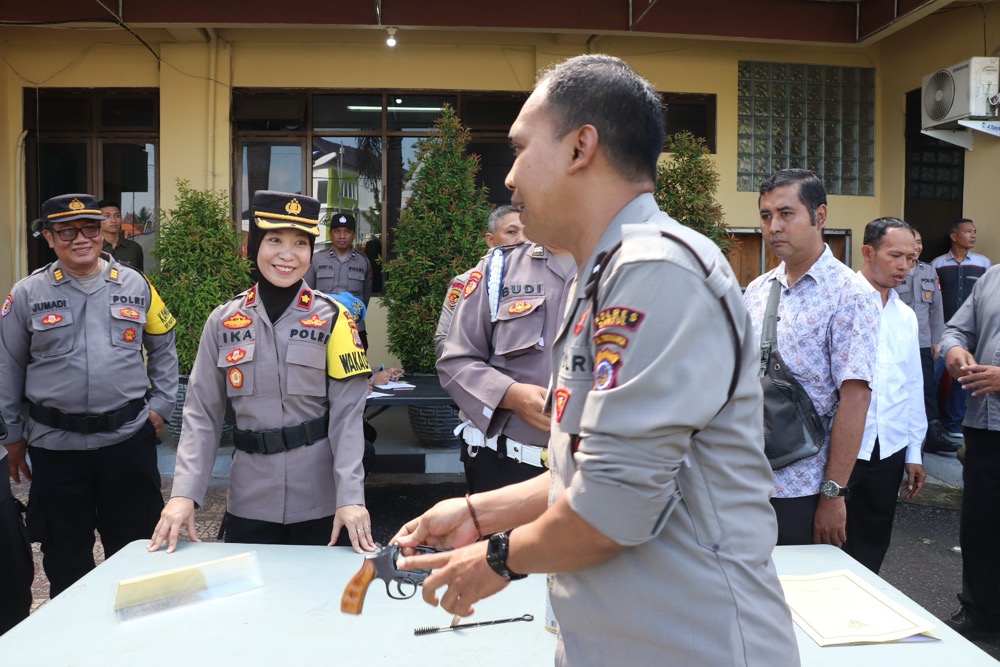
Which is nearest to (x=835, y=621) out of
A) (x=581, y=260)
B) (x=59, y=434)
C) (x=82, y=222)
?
(x=581, y=260)

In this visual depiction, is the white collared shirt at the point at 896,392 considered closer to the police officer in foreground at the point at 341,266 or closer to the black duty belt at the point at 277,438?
the black duty belt at the point at 277,438

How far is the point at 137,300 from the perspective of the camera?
3.83 meters

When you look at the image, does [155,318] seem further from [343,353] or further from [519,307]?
[519,307]

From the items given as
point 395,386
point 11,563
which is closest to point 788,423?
point 11,563

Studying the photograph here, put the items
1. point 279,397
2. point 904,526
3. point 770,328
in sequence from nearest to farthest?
1. point 279,397
2. point 770,328
3. point 904,526

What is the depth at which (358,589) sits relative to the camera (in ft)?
6.06

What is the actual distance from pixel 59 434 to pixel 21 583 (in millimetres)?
790

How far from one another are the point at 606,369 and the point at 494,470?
190 centimetres

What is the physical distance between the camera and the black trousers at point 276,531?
2.84 m

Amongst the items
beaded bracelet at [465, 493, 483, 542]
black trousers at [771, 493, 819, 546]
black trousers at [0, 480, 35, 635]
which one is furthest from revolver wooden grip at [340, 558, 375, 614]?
black trousers at [0, 480, 35, 635]

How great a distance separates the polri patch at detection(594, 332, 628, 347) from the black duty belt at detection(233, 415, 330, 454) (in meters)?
1.86

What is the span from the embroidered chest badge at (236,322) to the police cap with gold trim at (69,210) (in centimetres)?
125

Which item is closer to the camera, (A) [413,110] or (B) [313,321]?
(B) [313,321]

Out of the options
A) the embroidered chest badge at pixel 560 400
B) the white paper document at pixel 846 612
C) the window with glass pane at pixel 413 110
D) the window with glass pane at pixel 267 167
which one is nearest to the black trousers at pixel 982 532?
the white paper document at pixel 846 612
